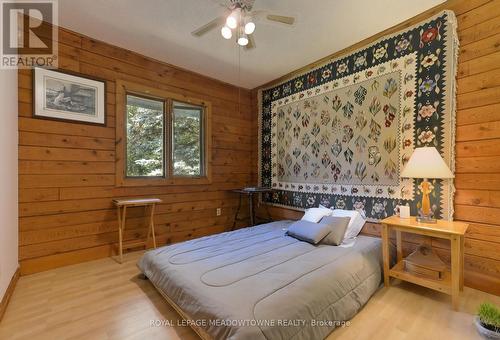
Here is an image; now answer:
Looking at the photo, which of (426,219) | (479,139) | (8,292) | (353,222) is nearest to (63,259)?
(8,292)

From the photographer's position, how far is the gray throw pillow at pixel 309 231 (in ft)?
7.83

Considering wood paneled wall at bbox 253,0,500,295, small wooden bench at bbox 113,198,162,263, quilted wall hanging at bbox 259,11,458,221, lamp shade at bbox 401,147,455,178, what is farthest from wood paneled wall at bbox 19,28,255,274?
wood paneled wall at bbox 253,0,500,295

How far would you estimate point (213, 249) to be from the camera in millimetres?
2262

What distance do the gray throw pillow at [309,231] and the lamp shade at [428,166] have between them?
3.05ft

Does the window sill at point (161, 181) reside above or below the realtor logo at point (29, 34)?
below

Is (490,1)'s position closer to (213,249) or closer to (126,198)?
(213,249)

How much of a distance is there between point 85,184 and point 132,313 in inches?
65.4

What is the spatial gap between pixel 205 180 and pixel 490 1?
11.9ft

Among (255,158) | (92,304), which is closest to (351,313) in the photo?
(92,304)

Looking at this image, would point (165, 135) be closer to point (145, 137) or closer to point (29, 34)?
point (145, 137)

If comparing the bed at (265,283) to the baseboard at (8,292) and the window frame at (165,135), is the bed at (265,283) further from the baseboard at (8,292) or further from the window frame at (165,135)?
the window frame at (165,135)

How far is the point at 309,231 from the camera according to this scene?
2.47 meters

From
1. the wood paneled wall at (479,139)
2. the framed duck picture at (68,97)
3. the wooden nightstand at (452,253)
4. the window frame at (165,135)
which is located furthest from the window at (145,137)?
the wood paneled wall at (479,139)

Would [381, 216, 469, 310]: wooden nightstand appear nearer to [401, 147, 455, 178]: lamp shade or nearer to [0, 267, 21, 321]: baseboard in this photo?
[401, 147, 455, 178]: lamp shade
